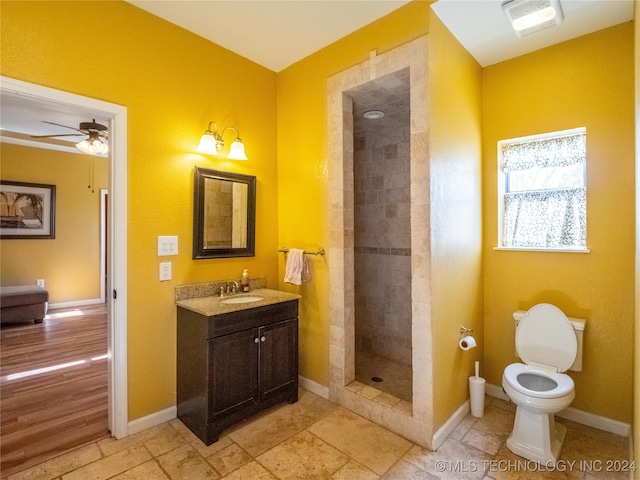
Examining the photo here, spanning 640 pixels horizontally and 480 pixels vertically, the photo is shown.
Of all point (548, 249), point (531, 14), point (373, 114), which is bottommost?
point (548, 249)

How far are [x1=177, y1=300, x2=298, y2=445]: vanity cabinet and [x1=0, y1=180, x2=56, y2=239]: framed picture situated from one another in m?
4.51

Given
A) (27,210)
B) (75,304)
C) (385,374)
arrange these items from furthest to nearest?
(75,304) < (27,210) < (385,374)

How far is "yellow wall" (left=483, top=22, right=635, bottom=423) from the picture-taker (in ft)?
7.06

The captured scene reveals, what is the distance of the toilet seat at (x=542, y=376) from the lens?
1.88 metres

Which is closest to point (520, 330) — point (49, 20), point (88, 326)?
point (49, 20)

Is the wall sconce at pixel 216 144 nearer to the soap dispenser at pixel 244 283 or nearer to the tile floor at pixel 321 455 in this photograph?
the soap dispenser at pixel 244 283

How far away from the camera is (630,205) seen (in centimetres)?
212

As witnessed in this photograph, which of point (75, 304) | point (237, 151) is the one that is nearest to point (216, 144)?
point (237, 151)

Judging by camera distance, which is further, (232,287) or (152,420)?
(232,287)

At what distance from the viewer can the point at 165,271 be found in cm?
228

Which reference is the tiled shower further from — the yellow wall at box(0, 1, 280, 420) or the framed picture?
the framed picture

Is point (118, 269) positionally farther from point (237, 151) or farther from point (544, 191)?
point (544, 191)

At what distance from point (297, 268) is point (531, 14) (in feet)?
7.74

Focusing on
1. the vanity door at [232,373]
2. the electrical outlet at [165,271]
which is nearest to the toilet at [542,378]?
the vanity door at [232,373]
